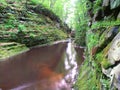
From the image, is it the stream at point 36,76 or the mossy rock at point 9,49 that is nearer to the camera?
the stream at point 36,76

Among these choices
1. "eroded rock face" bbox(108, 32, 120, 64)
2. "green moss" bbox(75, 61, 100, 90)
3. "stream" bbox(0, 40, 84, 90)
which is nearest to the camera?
"eroded rock face" bbox(108, 32, 120, 64)

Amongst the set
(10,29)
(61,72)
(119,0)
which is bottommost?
(61,72)

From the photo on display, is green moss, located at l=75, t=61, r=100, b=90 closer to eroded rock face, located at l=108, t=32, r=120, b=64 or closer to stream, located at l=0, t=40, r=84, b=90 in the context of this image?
stream, located at l=0, t=40, r=84, b=90

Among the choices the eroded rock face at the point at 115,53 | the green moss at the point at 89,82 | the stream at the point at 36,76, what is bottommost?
the stream at the point at 36,76

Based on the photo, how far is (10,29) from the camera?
2798 cm

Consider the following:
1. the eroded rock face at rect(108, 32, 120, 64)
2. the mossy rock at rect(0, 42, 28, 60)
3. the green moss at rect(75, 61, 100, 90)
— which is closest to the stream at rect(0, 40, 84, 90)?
the green moss at rect(75, 61, 100, 90)

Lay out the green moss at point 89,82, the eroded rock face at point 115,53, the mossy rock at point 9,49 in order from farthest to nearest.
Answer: the mossy rock at point 9,49, the green moss at point 89,82, the eroded rock face at point 115,53

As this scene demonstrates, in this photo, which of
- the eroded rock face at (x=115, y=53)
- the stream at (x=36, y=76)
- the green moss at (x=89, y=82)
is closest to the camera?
the eroded rock face at (x=115, y=53)

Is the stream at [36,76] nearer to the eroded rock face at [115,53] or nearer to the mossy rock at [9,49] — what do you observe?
the mossy rock at [9,49]

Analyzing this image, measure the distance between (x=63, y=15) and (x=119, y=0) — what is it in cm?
6224

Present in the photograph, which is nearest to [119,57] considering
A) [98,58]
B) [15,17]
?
[98,58]

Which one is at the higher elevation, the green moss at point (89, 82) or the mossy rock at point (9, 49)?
the green moss at point (89, 82)

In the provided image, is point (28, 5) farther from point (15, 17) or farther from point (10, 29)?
point (10, 29)

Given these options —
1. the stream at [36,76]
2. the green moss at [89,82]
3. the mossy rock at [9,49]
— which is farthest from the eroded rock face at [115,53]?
the mossy rock at [9,49]
